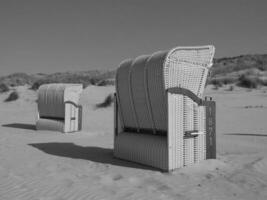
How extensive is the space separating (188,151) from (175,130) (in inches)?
26.2

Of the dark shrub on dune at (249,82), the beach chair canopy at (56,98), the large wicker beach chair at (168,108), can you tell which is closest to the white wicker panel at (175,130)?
the large wicker beach chair at (168,108)

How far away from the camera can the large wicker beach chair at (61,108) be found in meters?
15.2

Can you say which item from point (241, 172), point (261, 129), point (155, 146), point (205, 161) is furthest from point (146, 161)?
point (261, 129)

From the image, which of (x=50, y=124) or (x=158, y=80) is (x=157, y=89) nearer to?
(x=158, y=80)

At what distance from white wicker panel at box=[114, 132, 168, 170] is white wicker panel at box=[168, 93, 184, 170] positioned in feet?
0.54

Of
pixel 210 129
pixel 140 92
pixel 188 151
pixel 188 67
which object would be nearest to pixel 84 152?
pixel 140 92

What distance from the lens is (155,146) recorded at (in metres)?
7.82

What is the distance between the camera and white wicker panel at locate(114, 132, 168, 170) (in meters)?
7.63

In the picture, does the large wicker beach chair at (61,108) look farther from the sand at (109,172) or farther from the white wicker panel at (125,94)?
the white wicker panel at (125,94)

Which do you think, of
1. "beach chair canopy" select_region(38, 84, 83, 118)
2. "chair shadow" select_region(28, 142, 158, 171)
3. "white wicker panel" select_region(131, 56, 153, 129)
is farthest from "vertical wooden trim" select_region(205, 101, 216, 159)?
"beach chair canopy" select_region(38, 84, 83, 118)

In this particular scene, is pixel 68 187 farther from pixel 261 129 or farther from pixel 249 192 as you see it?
pixel 261 129

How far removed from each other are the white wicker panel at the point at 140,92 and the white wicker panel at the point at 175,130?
759mm

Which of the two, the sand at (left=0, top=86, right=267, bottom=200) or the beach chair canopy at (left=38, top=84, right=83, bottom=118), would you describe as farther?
the beach chair canopy at (left=38, top=84, right=83, bottom=118)

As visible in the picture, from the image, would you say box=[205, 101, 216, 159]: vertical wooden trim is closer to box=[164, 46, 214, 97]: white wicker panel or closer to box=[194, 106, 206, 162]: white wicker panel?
box=[194, 106, 206, 162]: white wicker panel
